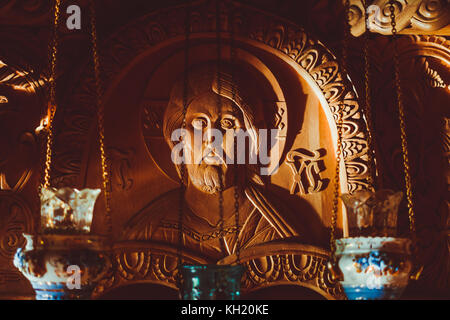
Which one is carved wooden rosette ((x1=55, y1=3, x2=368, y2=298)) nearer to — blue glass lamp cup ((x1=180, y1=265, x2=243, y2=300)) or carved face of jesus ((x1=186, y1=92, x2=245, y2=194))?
carved face of jesus ((x1=186, y1=92, x2=245, y2=194))

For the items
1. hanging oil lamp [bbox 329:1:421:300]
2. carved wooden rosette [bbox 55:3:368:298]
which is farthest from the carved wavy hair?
hanging oil lamp [bbox 329:1:421:300]

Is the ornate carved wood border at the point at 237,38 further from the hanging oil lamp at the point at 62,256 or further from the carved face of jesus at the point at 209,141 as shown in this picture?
the hanging oil lamp at the point at 62,256

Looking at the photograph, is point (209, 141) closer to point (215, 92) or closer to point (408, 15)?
point (215, 92)

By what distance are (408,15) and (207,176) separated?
1.03 m

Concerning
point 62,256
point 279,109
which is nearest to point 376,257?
point 62,256

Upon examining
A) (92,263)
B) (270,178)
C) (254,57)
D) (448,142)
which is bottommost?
(92,263)

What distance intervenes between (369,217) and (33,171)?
1.38 metres

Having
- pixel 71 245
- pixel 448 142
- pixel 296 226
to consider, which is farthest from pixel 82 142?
pixel 448 142

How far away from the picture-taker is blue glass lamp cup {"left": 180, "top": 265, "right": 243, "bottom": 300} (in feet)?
4.39

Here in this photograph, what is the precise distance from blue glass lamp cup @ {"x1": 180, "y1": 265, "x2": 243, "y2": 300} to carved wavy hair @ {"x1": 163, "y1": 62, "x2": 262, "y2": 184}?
2.52 feet

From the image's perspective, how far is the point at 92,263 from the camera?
1.30 m

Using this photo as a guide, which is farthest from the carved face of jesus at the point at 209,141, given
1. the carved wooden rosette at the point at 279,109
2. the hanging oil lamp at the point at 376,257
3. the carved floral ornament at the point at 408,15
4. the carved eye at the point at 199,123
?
the hanging oil lamp at the point at 376,257
